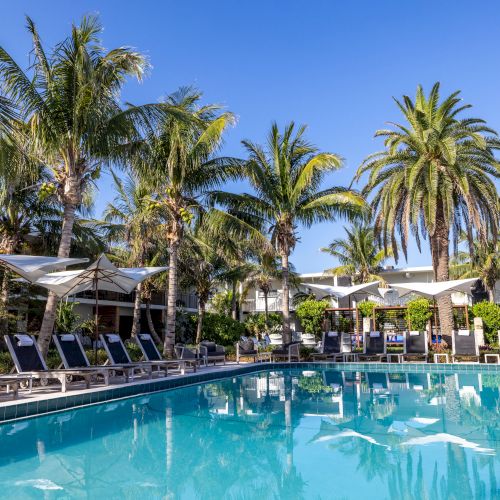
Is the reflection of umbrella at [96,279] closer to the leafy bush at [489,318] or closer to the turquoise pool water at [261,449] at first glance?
the turquoise pool water at [261,449]

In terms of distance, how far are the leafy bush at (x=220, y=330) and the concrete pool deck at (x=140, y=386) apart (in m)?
8.94

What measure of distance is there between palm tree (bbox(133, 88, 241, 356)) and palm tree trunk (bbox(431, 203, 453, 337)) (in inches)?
304

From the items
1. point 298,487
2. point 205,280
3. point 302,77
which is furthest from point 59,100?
point 205,280

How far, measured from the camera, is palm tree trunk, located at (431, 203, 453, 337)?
17984 millimetres

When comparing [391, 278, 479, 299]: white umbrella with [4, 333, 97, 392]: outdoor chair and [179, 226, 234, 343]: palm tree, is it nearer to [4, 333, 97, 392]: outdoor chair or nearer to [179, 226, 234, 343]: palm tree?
[179, 226, 234, 343]: palm tree

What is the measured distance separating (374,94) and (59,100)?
9.85 meters

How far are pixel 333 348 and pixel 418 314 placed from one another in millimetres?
5888

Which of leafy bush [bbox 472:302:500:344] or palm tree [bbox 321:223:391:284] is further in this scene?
palm tree [bbox 321:223:391:284]

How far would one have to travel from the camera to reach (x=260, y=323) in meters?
30.1

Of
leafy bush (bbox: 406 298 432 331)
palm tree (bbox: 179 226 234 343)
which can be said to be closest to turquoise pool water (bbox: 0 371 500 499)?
leafy bush (bbox: 406 298 432 331)

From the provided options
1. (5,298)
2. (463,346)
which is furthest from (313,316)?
(5,298)

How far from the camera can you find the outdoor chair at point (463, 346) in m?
16.2

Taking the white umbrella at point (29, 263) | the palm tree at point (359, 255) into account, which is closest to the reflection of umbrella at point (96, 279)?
the white umbrella at point (29, 263)

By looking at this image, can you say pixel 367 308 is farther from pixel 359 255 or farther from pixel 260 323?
pixel 359 255
